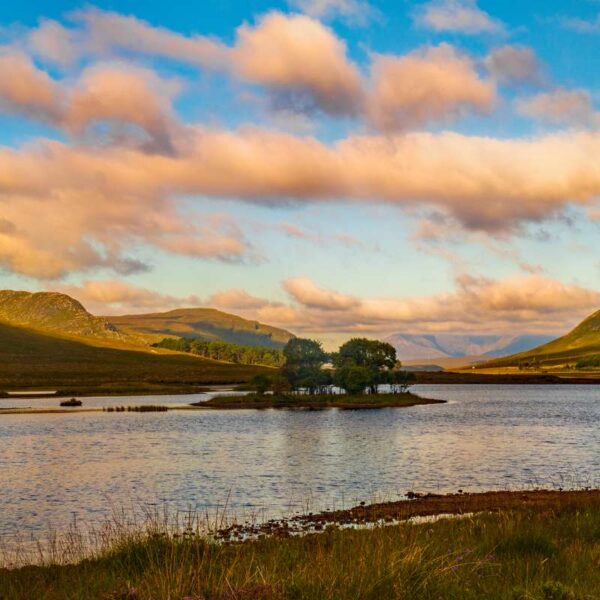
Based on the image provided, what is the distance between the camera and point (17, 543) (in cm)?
3484

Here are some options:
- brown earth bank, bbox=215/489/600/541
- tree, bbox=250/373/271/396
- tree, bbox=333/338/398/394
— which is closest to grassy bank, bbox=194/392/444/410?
tree, bbox=250/373/271/396

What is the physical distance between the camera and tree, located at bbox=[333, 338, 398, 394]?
7297 inches

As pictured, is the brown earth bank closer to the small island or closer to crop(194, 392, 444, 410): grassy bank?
crop(194, 392, 444, 410): grassy bank

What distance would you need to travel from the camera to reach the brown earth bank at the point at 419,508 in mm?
35531

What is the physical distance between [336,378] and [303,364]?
31.0 ft

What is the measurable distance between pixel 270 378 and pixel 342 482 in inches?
5700

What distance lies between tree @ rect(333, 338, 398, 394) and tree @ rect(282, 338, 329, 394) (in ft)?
19.4

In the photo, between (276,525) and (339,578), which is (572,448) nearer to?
(276,525)

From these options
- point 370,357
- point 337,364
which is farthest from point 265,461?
point 337,364

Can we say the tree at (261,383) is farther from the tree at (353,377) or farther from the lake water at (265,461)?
the lake water at (265,461)

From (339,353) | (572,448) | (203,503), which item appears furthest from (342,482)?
(339,353)

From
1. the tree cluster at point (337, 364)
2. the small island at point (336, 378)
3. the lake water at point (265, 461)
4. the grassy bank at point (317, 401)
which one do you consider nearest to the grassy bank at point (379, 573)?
the lake water at point (265, 461)

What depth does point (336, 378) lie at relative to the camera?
601ft

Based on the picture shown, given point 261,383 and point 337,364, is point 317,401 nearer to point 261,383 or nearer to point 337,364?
point 261,383
